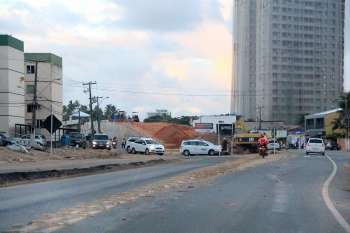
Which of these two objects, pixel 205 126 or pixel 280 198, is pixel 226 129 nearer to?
pixel 205 126

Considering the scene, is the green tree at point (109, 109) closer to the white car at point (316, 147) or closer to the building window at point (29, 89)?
the building window at point (29, 89)

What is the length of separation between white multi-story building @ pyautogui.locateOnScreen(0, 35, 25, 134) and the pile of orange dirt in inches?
822

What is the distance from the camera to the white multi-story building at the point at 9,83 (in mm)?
90062

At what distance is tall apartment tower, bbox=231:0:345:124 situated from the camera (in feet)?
367

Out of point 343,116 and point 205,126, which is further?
point 343,116

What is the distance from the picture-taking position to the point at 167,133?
101188 mm

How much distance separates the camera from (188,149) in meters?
60.3

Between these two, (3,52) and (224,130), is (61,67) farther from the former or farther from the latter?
(224,130)

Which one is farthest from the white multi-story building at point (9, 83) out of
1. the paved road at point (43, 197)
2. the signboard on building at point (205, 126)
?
the paved road at point (43, 197)

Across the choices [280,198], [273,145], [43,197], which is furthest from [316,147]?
[43,197]

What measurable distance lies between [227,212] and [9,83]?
8170 centimetres

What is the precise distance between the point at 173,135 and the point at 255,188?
262 feet

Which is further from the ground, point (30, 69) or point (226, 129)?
point (30, 69)

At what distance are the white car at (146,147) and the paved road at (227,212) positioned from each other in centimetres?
4088
